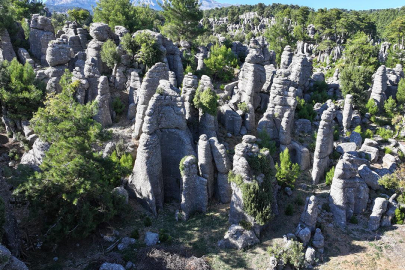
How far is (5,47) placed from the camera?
35.1m

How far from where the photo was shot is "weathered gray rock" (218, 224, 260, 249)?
1842 cm

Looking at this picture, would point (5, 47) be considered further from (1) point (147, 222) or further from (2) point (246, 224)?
(2) point (246, 224)

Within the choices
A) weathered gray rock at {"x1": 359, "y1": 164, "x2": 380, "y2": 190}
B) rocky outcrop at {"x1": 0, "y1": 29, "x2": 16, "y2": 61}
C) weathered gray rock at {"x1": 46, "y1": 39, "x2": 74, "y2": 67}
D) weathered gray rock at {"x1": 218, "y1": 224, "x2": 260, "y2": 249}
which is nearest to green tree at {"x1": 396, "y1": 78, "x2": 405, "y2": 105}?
weathered gray rock at {"x1": 359, "y1": 164, "x2": 380, "y2": 190}

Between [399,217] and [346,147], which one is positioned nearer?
[399,217]

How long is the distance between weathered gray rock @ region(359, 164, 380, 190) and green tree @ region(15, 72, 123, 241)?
19.3 metres

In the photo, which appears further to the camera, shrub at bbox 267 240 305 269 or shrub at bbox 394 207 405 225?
shrub at bbox 394 207 405 225

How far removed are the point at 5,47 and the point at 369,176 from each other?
136ft

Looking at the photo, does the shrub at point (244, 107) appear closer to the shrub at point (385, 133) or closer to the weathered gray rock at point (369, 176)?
the weathered gray rock at point (369, 176)

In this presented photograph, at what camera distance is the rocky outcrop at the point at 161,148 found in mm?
20688

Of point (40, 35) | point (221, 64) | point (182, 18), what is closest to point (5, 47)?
point (40, 35)

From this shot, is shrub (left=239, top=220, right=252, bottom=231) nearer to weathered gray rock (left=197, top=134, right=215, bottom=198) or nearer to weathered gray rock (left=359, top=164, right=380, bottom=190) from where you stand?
weathered gray rock (left=197, top=134, right=215, bottom=198)

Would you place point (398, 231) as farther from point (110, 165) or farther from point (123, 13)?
point (123, 13)

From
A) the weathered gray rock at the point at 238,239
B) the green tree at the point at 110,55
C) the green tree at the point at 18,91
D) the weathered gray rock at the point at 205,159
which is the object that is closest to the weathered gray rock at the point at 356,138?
the weathered gray rock at the point at 205,159

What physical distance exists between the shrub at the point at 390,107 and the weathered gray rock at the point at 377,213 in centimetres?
1926
